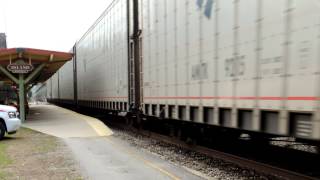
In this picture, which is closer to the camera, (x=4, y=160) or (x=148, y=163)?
(x=148, y=163)

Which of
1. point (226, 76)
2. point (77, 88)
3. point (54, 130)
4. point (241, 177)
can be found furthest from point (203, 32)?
point (77, 88)

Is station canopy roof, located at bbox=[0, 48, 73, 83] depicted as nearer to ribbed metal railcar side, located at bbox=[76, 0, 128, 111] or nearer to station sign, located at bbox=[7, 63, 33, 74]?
station sign, located at bbox=[7, 63, 33, 74]

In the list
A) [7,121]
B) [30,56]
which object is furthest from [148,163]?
[30,56]

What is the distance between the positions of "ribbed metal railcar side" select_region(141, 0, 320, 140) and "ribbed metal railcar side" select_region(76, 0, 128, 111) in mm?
5556

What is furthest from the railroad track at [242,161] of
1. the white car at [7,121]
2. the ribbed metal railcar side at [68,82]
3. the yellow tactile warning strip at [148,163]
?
the ribbed metal railcar side at [68,82]

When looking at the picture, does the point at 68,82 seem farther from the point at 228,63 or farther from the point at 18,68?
the point at 228,63

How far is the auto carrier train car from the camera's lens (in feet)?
21.9

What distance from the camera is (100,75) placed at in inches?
1006

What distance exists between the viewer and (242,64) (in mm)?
8297

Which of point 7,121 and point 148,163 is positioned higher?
point 7,121

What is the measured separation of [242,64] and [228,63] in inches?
25.1

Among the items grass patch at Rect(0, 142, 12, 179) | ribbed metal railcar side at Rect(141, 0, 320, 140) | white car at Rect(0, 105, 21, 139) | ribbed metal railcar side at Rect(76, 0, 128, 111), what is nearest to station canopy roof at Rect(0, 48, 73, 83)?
ribbed metal railcar side at Rect(76, 0, 128, 111)

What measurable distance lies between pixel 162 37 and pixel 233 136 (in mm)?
3443

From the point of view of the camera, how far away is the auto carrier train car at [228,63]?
21.9 feet
